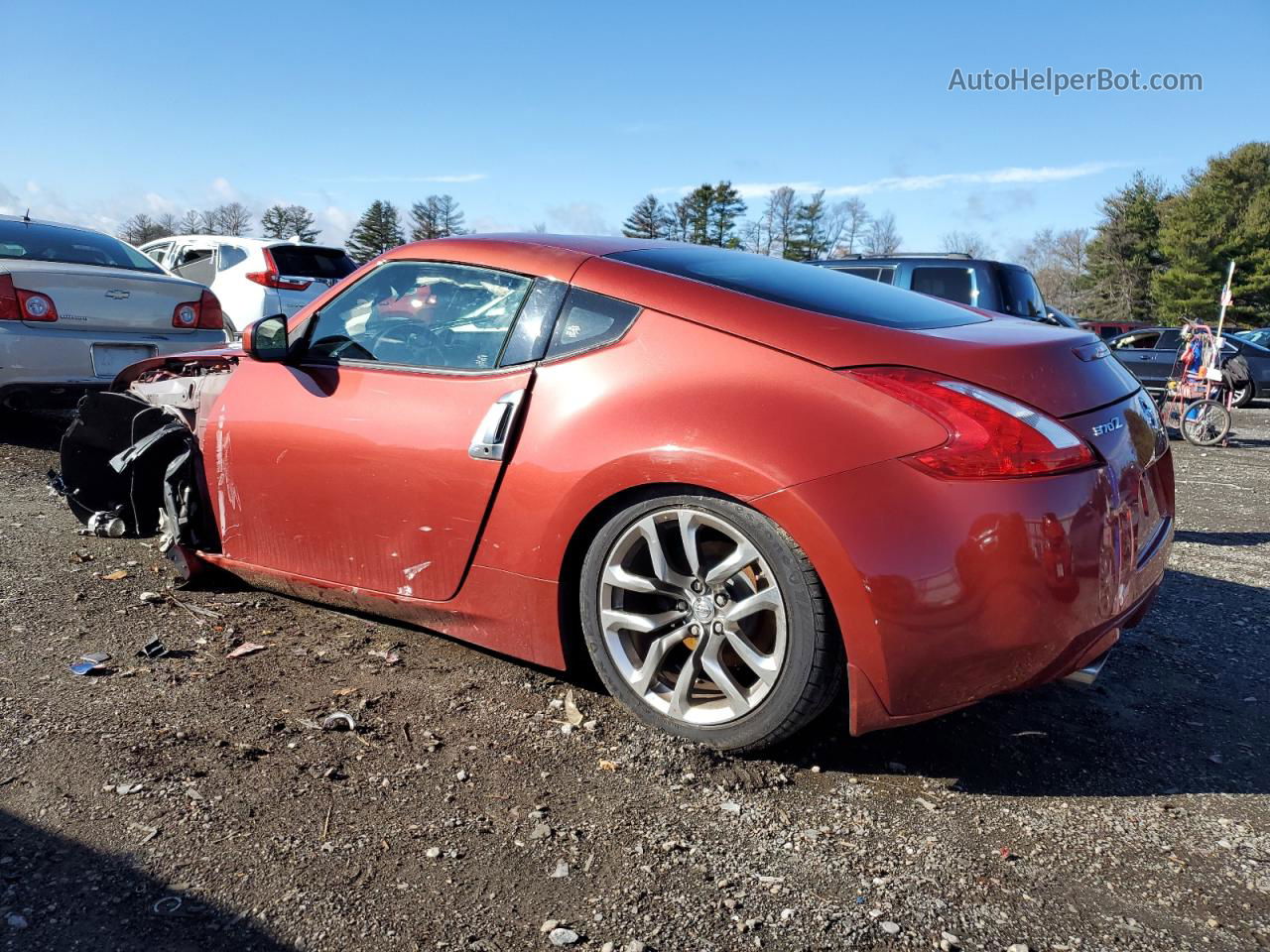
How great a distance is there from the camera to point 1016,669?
7.80 ft

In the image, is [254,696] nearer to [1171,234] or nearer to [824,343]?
[824,343]

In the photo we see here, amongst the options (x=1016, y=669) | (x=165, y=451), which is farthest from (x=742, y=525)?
(x=165, y=451)

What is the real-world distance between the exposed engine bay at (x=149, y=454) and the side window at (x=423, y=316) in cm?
63

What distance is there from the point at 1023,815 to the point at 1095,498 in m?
0.84

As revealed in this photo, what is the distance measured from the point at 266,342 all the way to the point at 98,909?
206 centimetres

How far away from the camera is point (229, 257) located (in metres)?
12.4

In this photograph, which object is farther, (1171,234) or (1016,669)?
(1171,234)

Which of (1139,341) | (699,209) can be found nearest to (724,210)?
(699,209)

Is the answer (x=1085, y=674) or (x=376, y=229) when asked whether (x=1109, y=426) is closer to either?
(x=1085, y=674)

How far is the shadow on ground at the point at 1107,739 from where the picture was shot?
8.78ft

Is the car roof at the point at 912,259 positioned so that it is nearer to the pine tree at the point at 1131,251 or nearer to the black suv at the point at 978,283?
the black suv at the point at 978,283

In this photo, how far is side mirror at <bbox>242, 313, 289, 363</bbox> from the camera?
11.4 ft

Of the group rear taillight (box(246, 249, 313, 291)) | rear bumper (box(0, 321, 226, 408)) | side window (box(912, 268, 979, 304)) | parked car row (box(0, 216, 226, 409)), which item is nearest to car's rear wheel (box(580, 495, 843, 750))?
parked car row (box(0, 216, 226, 409))

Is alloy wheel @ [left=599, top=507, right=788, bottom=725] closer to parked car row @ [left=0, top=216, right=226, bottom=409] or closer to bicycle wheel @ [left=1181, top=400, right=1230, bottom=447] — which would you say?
parked car row @ [left=0, top=216, right=226, bottom=409]
